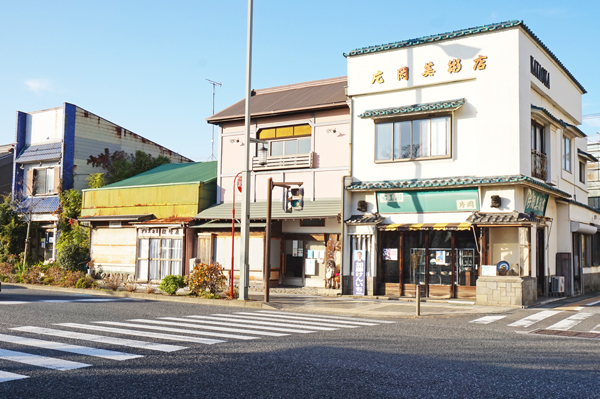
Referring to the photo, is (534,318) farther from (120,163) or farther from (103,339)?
(120,163)

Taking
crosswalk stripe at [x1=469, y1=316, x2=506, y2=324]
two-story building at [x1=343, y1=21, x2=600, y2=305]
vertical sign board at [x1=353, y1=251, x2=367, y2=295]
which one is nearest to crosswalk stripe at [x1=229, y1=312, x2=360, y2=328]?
crosswalk stripe at [x1=469, y1=316, x2=506, y2=324]

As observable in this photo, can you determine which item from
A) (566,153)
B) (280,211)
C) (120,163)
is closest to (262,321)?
(280,211)

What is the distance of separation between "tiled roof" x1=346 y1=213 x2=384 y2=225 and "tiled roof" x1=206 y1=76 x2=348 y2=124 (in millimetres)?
4731

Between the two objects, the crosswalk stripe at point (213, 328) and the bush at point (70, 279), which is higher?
the bush at point (70, 279)

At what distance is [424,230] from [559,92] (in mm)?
9295

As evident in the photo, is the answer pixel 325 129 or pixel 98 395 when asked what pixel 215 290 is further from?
pixel 98 395

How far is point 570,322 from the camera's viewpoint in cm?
1427

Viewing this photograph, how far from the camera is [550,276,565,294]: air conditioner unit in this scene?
21734mm

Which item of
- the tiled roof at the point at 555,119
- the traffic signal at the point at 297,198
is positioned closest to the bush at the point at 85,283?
the traffic signal at the point at 297,198

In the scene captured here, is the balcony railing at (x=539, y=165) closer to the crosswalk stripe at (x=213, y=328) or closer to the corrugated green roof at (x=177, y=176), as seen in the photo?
the crosswalk stripe at (x=213, y=328)

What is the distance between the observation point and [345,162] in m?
23.2

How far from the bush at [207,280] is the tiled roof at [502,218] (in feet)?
29.5

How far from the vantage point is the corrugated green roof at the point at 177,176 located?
2812 centimetres

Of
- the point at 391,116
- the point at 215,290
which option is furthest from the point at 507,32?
the point at 215,290
